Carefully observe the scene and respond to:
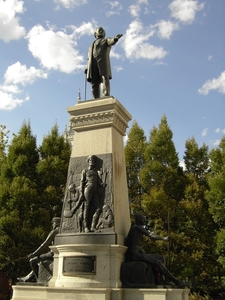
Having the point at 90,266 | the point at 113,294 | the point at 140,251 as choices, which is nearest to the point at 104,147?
the point at 140,251

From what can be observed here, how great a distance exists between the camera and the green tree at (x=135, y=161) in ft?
74.0

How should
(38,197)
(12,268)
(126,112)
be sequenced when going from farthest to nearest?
(38,197), (12,268), (126,112)

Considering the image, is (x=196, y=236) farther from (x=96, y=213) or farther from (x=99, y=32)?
(x=99, y=32)

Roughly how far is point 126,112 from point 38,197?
1182 centimetres

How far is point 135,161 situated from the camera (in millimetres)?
23781

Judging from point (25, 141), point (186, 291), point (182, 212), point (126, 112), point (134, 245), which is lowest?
point (186, 291)

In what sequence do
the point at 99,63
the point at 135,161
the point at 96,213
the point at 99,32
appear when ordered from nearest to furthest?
the point at 96,213 < the point at 99,63 < the point at 99,32 < the point at 135,161

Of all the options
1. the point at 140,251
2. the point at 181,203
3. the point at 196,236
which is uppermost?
the point at 181,203

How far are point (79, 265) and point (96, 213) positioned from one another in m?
1.29

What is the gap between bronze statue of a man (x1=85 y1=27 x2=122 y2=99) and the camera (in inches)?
424

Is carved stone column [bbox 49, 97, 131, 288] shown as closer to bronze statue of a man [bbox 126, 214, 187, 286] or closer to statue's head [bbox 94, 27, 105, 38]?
bronze statue of a man [bbox 126, 214, 187, 286]

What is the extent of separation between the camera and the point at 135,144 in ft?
79.8

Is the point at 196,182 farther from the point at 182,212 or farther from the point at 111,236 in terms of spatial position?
the point at 111,236

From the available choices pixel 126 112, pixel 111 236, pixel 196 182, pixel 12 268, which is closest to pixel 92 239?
pixel 111 236
